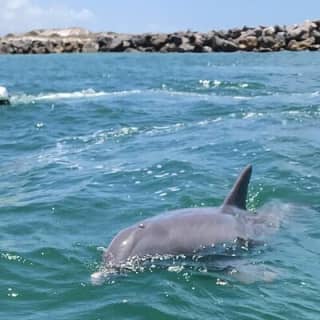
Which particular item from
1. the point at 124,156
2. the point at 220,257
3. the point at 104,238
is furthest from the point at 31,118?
the point at 220,257

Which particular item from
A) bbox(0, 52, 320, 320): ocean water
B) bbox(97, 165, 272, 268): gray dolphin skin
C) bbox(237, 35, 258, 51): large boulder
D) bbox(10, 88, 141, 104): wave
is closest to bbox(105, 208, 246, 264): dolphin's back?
bbox(97, 165, 272, 268): gray dolphin skin

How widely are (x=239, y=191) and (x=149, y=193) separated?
3182 mm

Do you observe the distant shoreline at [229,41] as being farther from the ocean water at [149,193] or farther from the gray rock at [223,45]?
the ocean water at [149,193]

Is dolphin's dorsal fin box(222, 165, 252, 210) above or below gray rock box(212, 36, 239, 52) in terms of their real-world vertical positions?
below

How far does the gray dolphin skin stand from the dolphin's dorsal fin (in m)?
0.02

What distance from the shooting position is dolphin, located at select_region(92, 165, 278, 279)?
735cm

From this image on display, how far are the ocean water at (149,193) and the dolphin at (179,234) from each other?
0.19m

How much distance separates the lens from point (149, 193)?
451 inches

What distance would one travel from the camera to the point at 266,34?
8806cm

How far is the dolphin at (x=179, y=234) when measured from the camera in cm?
735

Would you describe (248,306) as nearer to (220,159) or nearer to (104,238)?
(104,238)

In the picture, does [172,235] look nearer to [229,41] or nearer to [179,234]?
[179,234]

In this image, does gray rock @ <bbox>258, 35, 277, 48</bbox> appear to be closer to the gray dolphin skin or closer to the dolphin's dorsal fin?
the dolphin's dorsal fin

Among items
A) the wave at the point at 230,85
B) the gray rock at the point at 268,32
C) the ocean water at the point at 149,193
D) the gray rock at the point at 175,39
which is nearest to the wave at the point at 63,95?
the ocean water at the point at 149,193
